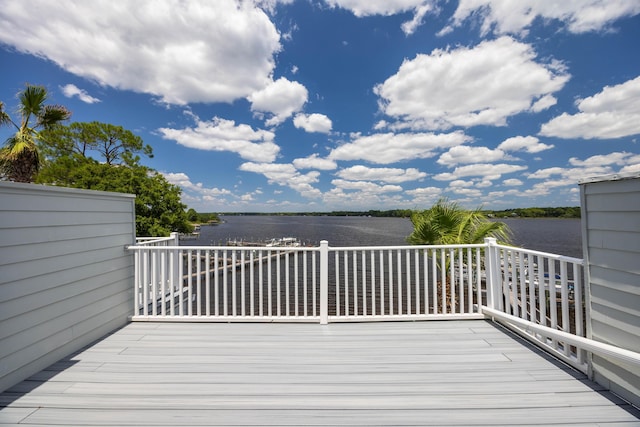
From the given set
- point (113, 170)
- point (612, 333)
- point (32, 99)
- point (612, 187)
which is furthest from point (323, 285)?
point (113, 170)

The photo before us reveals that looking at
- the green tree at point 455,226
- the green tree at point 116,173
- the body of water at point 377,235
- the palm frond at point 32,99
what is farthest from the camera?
the body of water at point 377,235

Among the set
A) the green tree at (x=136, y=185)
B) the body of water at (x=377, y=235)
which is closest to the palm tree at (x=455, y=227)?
the body of water at (x=377, y=235)

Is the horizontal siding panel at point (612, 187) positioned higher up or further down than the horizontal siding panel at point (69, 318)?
higher up

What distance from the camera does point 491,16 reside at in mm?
7289

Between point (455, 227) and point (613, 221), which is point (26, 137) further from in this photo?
point (613, 221)

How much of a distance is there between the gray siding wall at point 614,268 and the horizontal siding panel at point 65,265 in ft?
14.4

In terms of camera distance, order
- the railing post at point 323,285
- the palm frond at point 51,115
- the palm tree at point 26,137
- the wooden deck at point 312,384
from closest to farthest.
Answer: the wooden deck at point 312,384 → the railing post at point 323,285 → the palm tree at point 26,137 → the palm frond at point 51,115

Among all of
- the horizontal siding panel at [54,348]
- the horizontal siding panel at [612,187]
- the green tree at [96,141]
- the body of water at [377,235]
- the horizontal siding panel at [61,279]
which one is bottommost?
the body of water at [377,235]

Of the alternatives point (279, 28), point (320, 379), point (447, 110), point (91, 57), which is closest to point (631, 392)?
point (320, 379)

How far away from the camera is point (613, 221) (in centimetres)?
179

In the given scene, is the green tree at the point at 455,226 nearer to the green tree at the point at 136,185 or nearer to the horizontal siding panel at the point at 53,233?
the horizontal siding panel at the point at 53,233

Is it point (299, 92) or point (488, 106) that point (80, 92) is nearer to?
point (299, 92)

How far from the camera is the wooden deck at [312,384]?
1.63m

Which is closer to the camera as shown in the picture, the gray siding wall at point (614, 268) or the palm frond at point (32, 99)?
the gray siding wall at point (614, 268)
